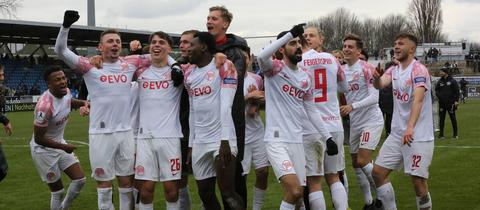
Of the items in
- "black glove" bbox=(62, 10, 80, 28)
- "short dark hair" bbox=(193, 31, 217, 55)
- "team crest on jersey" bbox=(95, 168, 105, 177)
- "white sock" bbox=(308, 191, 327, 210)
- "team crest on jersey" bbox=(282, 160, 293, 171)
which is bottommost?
"white sock" bbox=(308, 191, 327, 210)

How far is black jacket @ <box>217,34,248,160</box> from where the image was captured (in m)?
7.95

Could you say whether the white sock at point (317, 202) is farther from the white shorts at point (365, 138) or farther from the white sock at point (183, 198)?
the white shorts at point (365, 138)

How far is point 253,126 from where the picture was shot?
9.08 m

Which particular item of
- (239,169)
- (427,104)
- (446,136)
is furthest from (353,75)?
(446,136)

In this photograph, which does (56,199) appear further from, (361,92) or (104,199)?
(361,92)

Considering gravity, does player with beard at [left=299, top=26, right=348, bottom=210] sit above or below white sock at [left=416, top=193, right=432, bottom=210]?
above

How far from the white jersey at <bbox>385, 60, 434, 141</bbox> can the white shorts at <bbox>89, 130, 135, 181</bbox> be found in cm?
334

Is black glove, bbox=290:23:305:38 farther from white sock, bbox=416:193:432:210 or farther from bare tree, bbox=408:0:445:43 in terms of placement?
bare tree, bbox=408:0:445:43

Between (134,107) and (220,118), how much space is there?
138cm

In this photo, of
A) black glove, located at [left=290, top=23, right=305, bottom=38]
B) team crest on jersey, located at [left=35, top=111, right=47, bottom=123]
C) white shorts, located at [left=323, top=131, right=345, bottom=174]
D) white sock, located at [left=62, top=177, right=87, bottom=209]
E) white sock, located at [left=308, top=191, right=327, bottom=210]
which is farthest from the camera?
white sock, located at [left=62, top=177, right=87, bottom=209]

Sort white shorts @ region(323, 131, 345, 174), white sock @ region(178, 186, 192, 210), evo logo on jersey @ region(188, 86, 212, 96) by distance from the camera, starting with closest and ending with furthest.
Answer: evo logo on jersey @ region(188, 86, 212, 96) < white shorts @ region(323, 131, 345, 174) < white sock @ region(178, 186, 192, 210)

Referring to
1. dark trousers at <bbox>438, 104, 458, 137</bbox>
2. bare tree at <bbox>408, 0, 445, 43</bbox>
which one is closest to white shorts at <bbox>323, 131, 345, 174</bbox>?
dark trousers at <bbox>438, 104, 458, 137</bbox>

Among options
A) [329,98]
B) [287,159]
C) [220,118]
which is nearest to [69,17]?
[220,118]

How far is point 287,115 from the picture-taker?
24.7ft
